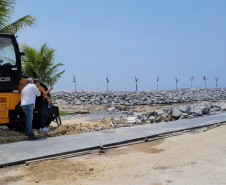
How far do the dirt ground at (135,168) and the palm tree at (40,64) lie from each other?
1566 centimetres

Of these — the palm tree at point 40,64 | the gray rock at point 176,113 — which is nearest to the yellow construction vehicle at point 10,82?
the gray rock at point 176,113

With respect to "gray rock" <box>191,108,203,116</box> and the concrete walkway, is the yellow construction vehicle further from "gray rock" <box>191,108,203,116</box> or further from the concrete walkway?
"gray rock" <box>191,108,203,116</box>

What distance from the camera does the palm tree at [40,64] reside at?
22.2 m

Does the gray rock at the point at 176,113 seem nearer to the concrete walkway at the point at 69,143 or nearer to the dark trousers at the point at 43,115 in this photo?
the concrete walkway at the point at 69,143

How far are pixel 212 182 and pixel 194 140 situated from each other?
158 inches

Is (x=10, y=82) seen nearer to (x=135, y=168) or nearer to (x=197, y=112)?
(x=135, y=168)

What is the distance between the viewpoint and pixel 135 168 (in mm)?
5980

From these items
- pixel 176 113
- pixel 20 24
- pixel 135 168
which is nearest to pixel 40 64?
pixel 20 24

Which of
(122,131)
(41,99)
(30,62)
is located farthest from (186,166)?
(30,62)

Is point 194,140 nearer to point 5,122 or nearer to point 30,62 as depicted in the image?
point 5,122

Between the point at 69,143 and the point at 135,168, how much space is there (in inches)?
108

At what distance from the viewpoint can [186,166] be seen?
5988 millimetres

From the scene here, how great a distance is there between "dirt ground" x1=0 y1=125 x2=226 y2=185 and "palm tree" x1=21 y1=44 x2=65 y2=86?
51.4 feet

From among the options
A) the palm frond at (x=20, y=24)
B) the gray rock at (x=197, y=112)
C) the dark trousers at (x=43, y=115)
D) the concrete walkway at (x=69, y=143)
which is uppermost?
the palm frond at (x=20, y=24)
